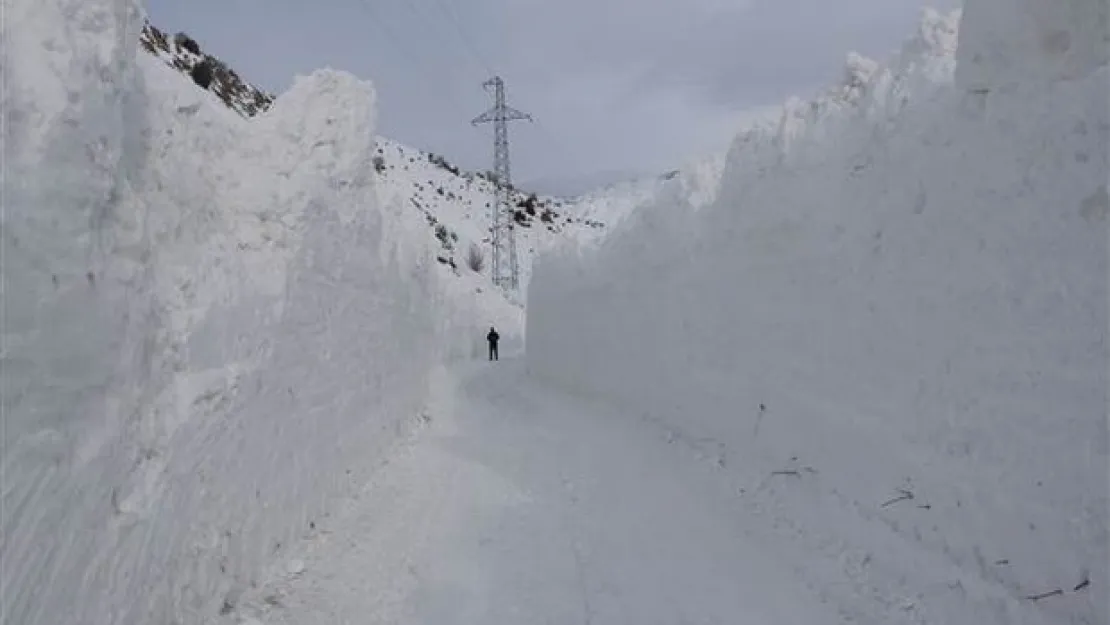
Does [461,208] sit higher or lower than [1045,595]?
higher

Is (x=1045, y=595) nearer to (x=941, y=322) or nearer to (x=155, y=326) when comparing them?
(x=941, y=322)

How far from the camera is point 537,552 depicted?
6434 mm

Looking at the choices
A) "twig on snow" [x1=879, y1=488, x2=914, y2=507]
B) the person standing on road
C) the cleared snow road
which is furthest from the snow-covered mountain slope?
"twig on snow" [x1=879, y1=488, x2=914, y2=507]

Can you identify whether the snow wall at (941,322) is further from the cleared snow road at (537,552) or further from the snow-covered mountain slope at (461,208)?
the snow-covered mountain slope at (461,208)

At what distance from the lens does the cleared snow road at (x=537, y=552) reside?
5.31 meters

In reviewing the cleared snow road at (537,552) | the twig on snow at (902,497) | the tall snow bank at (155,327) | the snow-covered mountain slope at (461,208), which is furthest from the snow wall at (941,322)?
the snow-covered mountain slope at (461,208)

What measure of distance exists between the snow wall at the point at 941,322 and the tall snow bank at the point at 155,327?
13.8 feet

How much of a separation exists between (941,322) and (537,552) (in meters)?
3.54

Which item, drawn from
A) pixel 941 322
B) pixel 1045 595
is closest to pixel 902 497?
pixel 941 322

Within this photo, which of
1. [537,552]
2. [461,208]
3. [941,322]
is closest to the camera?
[941,322]

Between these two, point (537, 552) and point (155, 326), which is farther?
point (537, 552)

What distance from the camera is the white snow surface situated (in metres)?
3.08

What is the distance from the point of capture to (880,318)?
243 inches

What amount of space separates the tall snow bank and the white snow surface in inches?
0.5
